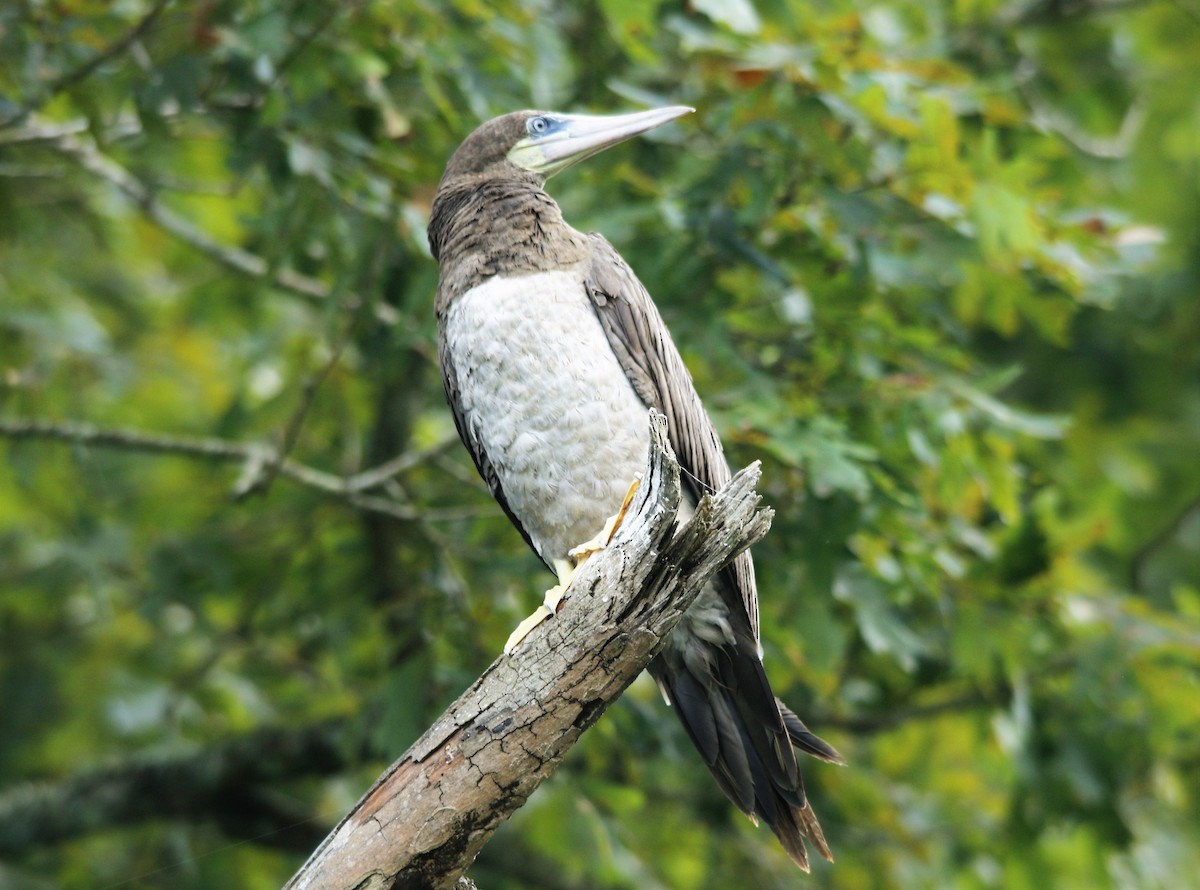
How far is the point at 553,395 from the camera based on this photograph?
3.89 m

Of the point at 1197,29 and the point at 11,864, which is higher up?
the point at 1197,29

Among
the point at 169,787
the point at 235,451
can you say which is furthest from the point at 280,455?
the point at 169,787

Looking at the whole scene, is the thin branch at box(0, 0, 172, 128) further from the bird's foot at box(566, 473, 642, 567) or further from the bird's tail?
the bird's tail

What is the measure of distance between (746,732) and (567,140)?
6.75 ft

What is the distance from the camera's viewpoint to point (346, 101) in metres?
5.09

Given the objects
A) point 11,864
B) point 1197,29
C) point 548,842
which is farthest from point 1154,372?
point 11,864

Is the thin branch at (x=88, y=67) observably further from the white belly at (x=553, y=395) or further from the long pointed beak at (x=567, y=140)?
the white belly at (x=553, y=395)

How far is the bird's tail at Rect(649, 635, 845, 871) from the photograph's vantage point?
12.5ft

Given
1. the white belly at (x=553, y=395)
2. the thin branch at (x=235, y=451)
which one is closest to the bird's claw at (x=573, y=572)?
the white belly at (x=553, y=395)

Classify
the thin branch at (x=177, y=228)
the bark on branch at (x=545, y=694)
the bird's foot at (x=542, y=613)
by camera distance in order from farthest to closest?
the thin branch at (x=177, y=228)
the bird's foot at (x=542, y=613)
the bark on branch at (x=545, y=694)

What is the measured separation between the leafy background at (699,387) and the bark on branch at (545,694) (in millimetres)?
1155

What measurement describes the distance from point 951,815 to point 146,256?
6.15 metres

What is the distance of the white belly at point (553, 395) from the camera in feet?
12.8

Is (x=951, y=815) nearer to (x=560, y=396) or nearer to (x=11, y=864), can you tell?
(x=560, y=396)
